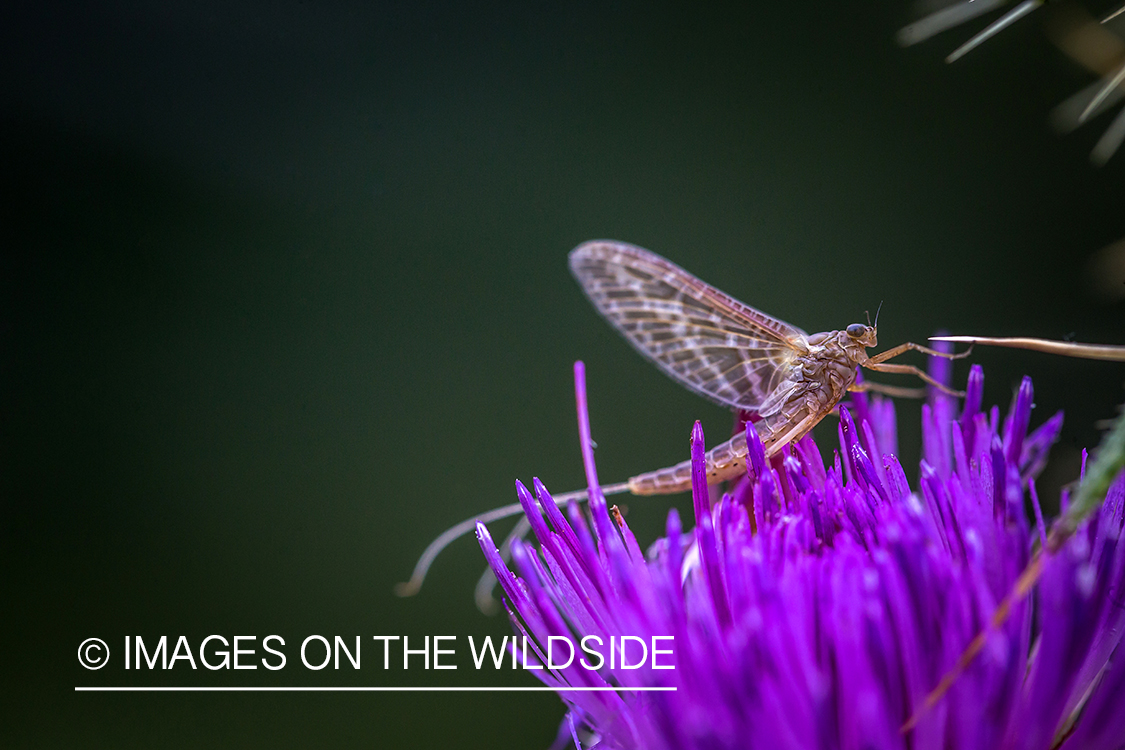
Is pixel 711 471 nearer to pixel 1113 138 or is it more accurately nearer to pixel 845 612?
pixel 845 612

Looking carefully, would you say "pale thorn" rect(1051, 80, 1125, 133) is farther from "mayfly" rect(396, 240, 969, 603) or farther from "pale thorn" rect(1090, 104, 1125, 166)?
"mayfly" rect(396, 240, 969, 603)

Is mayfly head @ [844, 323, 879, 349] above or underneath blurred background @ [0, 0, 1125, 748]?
underneath

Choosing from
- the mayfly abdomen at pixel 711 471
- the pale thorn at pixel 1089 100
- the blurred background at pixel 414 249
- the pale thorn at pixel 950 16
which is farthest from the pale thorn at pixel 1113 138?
the blurred background at pixel 414 249

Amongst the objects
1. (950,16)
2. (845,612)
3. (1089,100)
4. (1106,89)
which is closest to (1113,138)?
(1106,89)

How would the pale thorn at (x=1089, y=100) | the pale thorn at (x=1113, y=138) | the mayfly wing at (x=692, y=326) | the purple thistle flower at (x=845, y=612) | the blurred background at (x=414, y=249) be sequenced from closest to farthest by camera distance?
1. the purple thistle flower at (x=845, y=612)
2. the pale thorn at (x=1113, y=138)
3. the pale thorn at (x=1089, y=100)
4. the mayfly wing at (x=692, y=326)
5. the blurred background at (x=414, y=249)

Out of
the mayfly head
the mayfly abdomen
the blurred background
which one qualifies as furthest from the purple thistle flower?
the blurred background

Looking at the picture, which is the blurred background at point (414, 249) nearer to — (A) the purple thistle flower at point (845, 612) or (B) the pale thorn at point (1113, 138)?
(A) the purple thistle flower at point (845, 612)

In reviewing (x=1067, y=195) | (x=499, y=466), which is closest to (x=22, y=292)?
(x=499, y=466)
